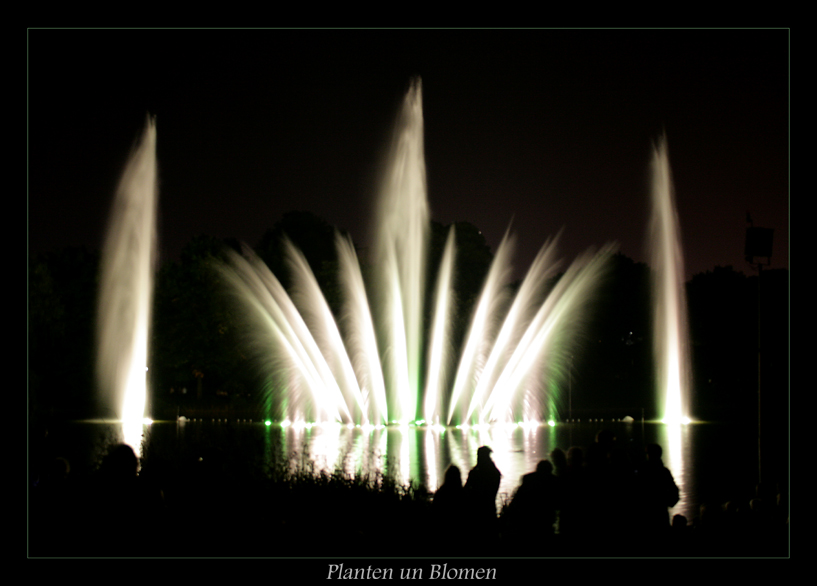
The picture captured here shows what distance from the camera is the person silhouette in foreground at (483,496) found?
6746mm

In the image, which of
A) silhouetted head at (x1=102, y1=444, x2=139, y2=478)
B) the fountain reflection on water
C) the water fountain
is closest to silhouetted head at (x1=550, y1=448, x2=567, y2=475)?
silhouetted head at (x1=102, y1=444, x2=139, y2=478)

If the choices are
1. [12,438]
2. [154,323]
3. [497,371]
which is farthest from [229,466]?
[154,323]

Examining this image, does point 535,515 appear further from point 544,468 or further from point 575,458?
point 575,458

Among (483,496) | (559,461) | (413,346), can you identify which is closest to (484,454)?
(483,496)

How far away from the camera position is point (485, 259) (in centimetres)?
5184

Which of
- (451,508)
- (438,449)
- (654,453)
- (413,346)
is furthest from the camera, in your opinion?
(413,346)

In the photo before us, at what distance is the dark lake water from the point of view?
485 inches

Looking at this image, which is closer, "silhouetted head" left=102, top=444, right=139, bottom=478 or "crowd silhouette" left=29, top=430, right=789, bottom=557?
"silhouetted head" left=102, top=444, right=139, bottom=478

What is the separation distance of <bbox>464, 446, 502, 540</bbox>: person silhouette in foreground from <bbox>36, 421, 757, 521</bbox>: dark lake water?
120 inches

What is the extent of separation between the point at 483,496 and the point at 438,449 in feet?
39.7

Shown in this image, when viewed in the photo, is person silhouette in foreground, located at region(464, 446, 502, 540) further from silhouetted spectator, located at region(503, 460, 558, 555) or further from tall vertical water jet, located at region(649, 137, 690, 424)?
tall vertical water jet, located at region(649, 137, 690, 424)

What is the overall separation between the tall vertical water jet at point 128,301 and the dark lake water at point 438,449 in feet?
20.1

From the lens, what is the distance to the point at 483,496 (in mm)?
6988

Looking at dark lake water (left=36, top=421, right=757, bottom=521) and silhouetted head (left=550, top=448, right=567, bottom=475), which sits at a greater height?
silhouetted head (left=550, top=448, right=567, bottom=475)
